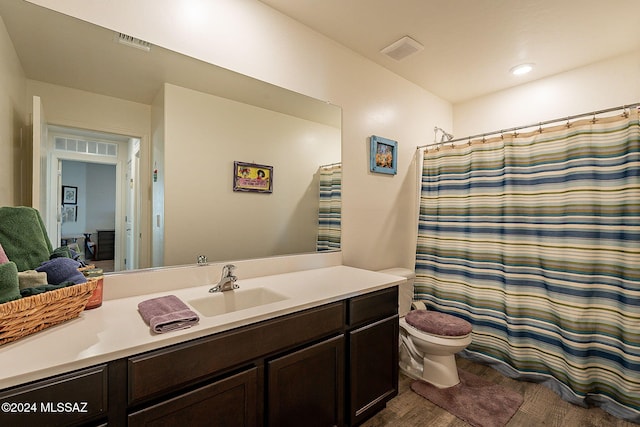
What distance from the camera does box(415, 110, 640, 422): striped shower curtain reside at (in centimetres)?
177

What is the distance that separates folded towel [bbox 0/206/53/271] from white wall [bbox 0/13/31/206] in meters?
0.13

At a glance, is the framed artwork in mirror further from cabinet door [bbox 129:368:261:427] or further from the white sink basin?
cabinet door [bbox 129:368:261:427]

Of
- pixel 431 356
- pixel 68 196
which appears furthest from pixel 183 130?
pixel 431 356

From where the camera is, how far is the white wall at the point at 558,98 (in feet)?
7.47

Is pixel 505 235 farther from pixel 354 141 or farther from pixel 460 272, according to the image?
pixel 354 141

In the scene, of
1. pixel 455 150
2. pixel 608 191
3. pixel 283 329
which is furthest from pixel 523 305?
pixel 283 329

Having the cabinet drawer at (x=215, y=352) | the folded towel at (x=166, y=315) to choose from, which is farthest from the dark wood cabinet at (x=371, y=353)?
the folded towel at (x=166, y=315)

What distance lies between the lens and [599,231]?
1857 mm

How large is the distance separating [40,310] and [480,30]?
2.77 meters

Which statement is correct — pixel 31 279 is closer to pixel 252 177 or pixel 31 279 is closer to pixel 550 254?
pixel 252 177

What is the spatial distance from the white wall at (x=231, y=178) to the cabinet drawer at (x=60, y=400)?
73 cm

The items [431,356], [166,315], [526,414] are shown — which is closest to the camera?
[166,315]

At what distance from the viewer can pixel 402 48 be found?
2236 millimetres

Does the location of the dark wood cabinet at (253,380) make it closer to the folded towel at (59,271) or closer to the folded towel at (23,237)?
the folded towel at (59,271)
